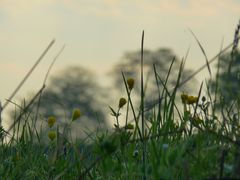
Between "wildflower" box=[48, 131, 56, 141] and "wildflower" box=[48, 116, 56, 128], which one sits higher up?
"wildflower" box=[48, 116, 56, 128]

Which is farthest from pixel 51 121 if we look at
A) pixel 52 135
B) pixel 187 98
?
pixel 187 98

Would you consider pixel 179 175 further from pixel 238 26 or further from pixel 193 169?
pixel 238 26

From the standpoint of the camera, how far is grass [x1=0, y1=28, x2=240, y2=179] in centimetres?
209

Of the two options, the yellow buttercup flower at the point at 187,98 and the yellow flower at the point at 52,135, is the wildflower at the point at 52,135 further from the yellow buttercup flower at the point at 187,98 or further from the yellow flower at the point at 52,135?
the yellow buttercup flower at the point at 187,98

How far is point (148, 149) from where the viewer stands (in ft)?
10.4

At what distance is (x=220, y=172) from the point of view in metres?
1.87

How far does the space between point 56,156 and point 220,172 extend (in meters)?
1.32

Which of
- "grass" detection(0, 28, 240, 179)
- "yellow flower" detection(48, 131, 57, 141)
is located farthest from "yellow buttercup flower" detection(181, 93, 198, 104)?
"yellow flower" detection(48, 131, 57, 141)

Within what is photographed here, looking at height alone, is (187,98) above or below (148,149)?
above

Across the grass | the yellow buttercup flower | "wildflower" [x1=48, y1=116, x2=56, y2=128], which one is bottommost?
the grass

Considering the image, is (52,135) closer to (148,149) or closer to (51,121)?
(51,121)

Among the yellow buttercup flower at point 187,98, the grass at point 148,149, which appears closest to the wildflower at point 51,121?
the grass at point 148,149

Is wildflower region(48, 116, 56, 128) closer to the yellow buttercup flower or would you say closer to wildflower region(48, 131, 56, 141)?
wildflower region(48, 131, 56, 141)

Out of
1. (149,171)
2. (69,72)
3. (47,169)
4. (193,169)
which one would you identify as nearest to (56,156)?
(47,169)
